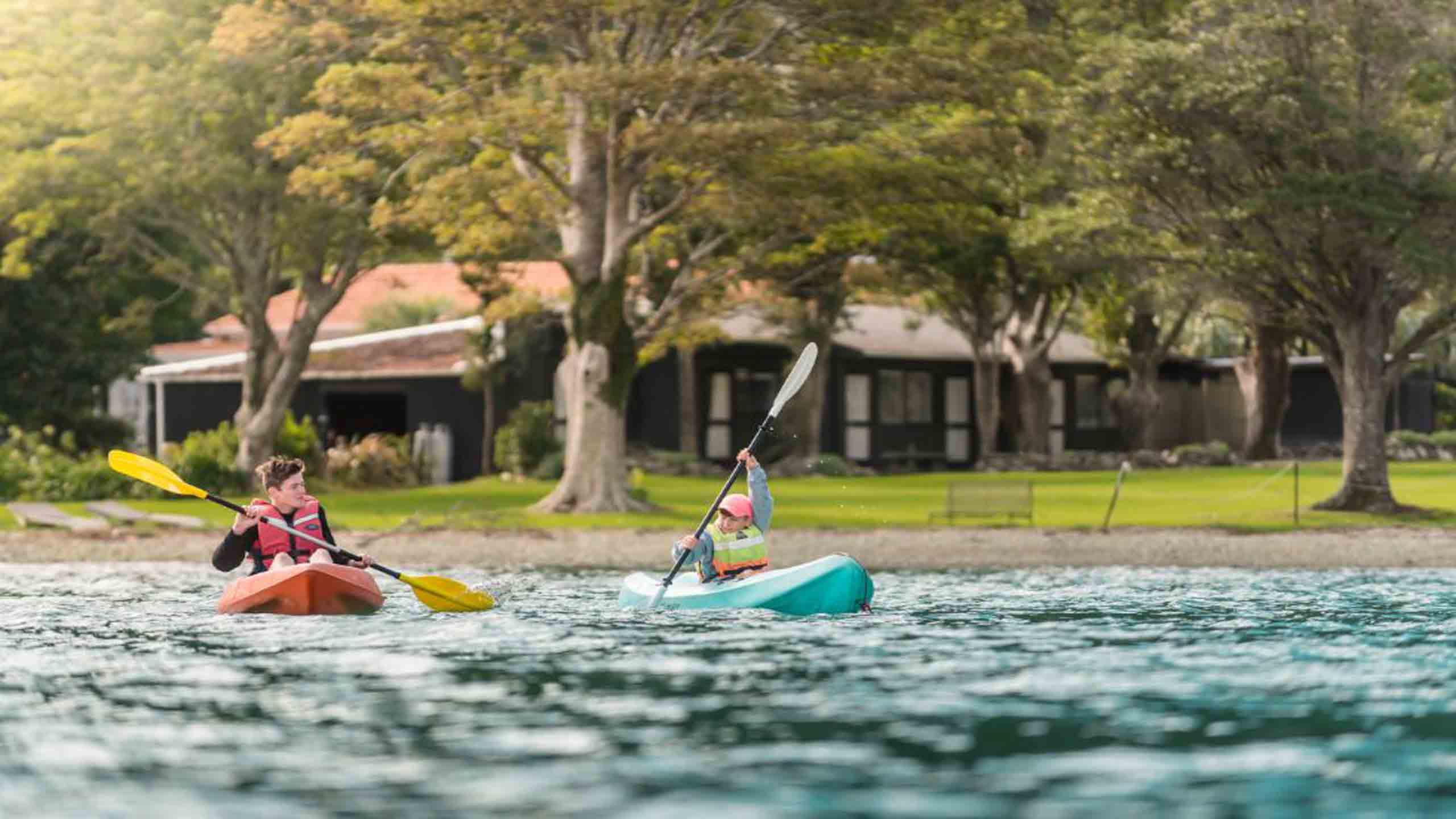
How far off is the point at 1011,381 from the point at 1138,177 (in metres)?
26.0

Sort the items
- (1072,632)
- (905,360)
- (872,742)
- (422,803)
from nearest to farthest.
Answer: (422,803) → (872,742) → (1072,632) → (905,360)

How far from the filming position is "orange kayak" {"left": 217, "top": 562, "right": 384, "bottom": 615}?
19.4m

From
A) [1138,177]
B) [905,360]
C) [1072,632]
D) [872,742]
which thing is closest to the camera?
[872,742]

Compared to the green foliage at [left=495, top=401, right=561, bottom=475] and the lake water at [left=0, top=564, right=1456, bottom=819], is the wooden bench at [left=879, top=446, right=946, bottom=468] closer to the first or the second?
the green foliage at [left=495, top=401, right=561, bottom=475]

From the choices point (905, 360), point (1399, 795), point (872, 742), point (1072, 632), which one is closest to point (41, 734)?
point (872, 742)

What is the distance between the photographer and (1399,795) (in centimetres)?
1096

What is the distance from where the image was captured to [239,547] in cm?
1984

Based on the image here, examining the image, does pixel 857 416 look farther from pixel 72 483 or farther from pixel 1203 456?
pixel 72 483

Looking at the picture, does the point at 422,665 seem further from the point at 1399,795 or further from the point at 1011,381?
the point at 1011,381

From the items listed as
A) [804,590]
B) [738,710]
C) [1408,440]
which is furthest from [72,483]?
[1408,440]

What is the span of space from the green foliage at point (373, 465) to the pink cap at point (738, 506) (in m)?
25.7

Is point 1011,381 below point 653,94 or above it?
below

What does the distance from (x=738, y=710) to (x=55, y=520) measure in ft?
67.6

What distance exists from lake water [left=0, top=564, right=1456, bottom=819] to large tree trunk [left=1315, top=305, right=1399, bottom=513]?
1215 centimetres
